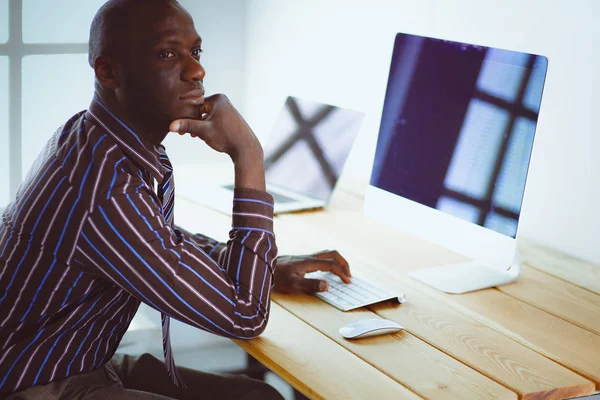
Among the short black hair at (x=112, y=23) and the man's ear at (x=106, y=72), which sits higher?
the short black hair at (x=112, y=23)

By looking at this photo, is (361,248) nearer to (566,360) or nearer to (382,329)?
(382,329)

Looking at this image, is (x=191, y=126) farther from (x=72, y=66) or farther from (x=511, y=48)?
(x=72, y=66)

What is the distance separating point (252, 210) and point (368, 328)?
311mm

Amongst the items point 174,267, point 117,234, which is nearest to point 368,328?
point 174,267

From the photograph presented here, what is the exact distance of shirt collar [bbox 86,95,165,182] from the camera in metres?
1.45

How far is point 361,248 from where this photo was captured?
80.4 inches

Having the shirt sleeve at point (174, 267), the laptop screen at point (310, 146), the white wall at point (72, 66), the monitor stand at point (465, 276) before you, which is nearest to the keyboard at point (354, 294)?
the monitor stand at point (465, 276)

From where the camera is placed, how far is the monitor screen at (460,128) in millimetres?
1694

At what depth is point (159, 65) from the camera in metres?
→ 1.45

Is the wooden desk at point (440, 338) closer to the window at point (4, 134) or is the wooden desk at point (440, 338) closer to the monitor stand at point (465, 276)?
the monitor stand at point (465, 276)

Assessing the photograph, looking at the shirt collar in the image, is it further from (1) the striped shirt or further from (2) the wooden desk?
(2) the wooden desk

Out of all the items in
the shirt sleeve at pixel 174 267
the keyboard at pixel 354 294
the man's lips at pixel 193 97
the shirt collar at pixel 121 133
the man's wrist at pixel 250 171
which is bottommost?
the keyboard at pixel 354 294

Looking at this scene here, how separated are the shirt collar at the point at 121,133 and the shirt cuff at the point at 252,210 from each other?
18 cm

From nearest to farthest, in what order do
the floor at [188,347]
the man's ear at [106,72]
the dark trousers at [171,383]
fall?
the man's ear at [106,72], the dark trousers at [171,383], the floor at [188,347]
